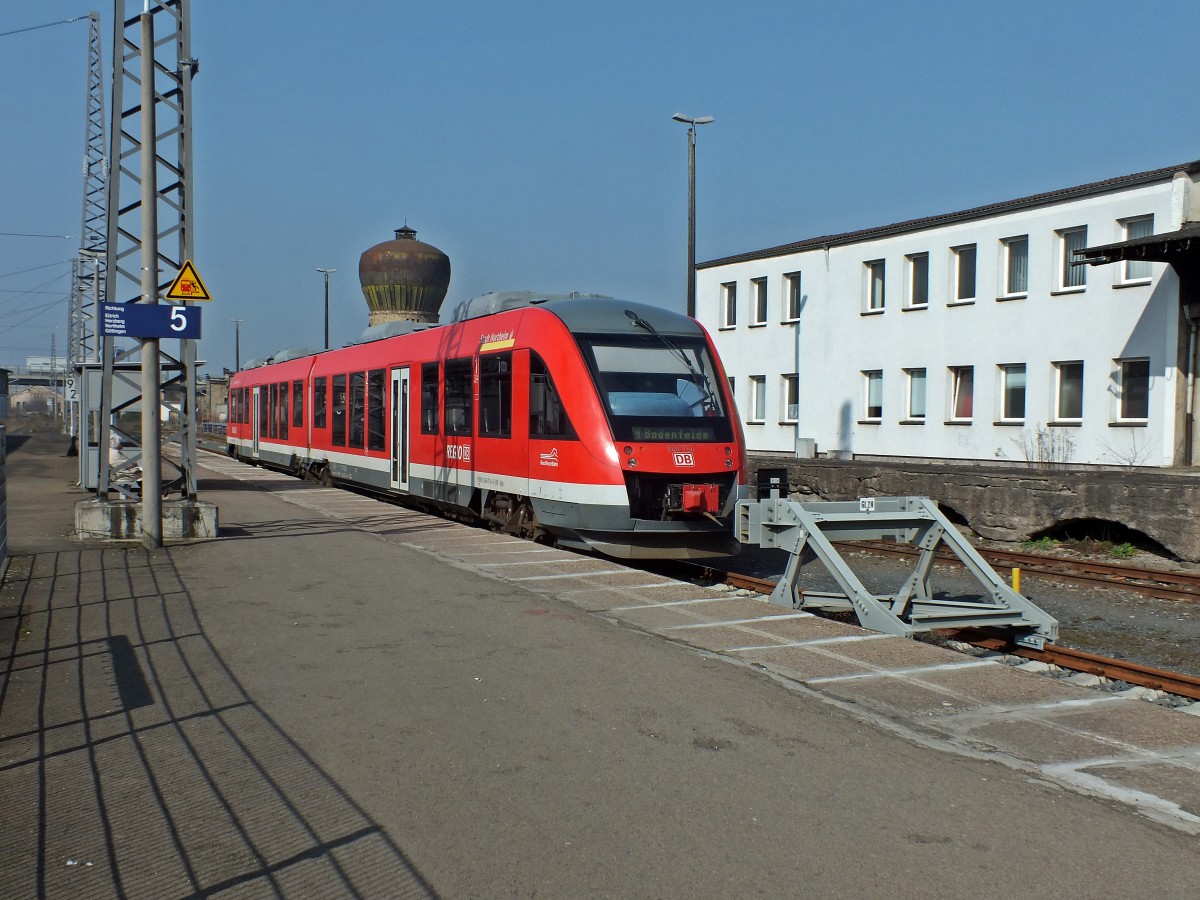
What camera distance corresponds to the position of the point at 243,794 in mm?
4871

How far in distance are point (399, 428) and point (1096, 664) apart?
503 inches

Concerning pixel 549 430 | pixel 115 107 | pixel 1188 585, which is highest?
pixel 115 107

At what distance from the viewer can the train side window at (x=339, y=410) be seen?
74.3 feet

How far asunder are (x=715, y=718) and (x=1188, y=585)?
863cm

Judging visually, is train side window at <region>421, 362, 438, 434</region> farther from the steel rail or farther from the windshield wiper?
the steel rail

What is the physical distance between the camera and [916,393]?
30.5 meters

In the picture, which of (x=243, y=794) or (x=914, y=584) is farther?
(x=914, y=584)

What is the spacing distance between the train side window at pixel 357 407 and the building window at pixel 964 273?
15538mm

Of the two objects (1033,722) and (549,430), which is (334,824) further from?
(549,430)

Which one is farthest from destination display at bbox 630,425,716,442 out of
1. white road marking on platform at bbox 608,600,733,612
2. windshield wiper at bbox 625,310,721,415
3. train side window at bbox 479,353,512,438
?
white road marking on platform at bbox 608,600,733,612

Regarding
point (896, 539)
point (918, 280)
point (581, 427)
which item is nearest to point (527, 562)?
point (581, 427)

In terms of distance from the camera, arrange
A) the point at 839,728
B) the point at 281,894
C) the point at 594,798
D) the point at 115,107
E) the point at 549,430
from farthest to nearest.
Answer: the point at 115,107
the point at 549,430
the point at 839,728
the point at 594,798
the point at 281,894

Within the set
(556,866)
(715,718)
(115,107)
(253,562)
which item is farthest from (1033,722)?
(115,107)

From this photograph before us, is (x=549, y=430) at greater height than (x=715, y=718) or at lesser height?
greater
